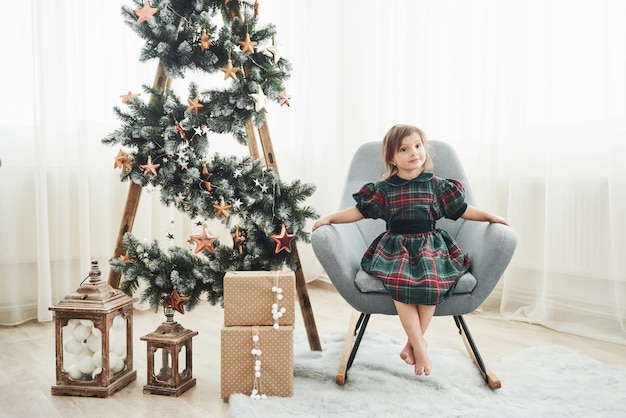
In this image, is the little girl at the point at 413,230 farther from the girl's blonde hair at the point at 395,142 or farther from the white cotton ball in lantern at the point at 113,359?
the white cotton ball in lantern at the point at 113,359

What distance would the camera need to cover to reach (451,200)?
2.04 meters

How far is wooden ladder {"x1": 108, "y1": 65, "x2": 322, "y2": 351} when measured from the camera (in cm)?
203

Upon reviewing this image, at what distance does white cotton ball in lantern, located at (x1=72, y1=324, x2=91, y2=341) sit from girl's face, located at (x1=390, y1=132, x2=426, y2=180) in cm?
119

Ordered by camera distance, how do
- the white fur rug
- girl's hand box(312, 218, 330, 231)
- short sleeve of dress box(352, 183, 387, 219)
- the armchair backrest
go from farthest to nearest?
the armchair backrest < short sleeve of dress box(352, 183, 387, 219) < girl's hand box(312, 218, 330, 231) < the white fur rug

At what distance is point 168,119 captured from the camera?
1954 millimetres

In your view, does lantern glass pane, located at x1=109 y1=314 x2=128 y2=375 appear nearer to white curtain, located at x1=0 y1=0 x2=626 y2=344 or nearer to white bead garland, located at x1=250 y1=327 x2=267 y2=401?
white bead garland, located at x1=250 y1=327 x2=267 y2=401

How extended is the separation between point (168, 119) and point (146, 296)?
62 centimetres

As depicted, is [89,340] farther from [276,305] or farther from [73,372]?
[276,305]

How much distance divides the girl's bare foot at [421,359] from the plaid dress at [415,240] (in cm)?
15

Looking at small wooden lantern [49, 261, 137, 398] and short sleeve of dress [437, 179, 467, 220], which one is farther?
short sleeve of dress [437, 179, 467, 220]

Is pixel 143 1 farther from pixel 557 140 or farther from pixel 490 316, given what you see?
pixel 490 316

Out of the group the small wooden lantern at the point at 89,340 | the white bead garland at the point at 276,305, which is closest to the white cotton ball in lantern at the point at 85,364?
the small wooden lantern at the point at 89,340

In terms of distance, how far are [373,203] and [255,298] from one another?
1.90ft

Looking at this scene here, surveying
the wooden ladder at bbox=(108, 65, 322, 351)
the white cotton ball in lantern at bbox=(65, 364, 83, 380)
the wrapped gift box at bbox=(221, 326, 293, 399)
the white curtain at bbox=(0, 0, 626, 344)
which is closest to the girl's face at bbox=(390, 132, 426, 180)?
the wooden ladder at bbox=(108, 65, 322, 351)
